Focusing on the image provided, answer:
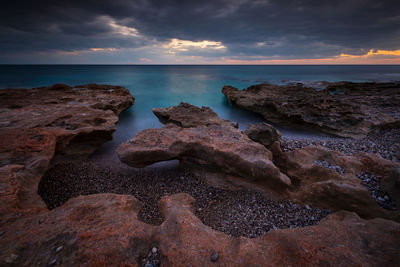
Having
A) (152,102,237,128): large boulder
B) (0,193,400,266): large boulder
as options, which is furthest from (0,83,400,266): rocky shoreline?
(152,102,237,128): large boulder

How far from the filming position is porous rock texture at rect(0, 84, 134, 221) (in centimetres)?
296

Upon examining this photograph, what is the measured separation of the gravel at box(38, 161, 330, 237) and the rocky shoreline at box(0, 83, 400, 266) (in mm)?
25

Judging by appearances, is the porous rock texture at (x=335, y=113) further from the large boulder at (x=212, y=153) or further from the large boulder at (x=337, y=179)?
the large boulder at (x=212, y=153)

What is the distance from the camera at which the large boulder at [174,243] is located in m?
2.02

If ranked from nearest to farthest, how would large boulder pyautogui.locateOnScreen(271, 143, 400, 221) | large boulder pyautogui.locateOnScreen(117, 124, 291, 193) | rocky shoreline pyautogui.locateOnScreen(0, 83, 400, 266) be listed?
rocky shoreline pyautogui.locateOnScreen(0, 83, 400, 266) → large boulder pyautogui.locateOnScreen(271, 143, 400, 221) → large boulder pyautogui.locateOnScreen(117, 124, 291, 193)

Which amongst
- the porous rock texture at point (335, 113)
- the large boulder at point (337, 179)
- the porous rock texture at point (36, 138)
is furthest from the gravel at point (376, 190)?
the porous rock texture at point (36, 138)

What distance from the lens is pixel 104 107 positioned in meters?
9.08

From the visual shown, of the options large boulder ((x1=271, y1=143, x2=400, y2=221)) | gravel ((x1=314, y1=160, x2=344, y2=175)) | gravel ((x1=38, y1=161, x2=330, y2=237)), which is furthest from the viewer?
gravel ((x1=314, y1=160, x2=344, y2=175))

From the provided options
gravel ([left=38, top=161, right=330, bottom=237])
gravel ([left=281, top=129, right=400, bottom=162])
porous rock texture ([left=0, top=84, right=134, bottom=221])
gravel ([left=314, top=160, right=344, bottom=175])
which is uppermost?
porous rock texture ([left=0, top=84, right=134, bottom=221])

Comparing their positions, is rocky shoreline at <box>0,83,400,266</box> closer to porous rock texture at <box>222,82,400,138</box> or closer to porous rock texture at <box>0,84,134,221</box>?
porous rock texture at <box>0,84,134,221</box>

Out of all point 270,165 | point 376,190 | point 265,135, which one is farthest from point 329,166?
point 265,135

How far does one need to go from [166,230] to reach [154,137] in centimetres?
315

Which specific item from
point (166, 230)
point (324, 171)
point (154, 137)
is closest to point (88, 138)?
point (154, 137)

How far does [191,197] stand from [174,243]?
5.26 feet
